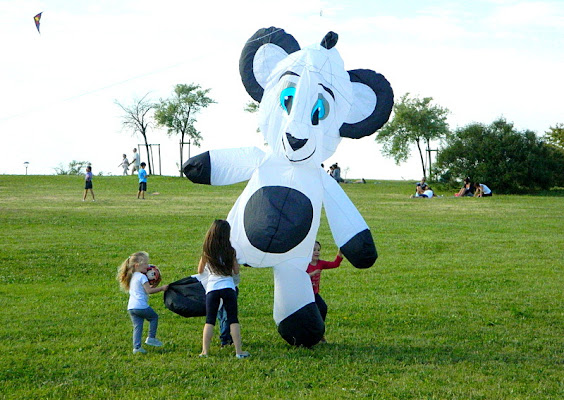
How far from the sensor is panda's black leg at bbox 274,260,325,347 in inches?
291

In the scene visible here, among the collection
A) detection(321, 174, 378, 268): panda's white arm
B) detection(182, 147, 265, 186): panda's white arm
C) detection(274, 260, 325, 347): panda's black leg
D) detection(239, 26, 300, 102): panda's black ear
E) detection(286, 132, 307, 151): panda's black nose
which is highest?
detection(239, 26, 300, 102): panda's black ear

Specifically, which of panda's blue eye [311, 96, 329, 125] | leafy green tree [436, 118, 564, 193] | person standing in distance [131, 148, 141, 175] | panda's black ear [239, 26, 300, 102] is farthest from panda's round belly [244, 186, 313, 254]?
person standing in distance [131, 148, 141, 175]

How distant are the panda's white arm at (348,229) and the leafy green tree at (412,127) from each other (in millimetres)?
39701

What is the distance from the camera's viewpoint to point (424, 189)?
3306cm

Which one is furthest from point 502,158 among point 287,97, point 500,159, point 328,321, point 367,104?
point 287,97

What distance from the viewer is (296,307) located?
7395 millimetres

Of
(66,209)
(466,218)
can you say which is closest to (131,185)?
(66,209)

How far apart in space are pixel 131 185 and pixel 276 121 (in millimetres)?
28499

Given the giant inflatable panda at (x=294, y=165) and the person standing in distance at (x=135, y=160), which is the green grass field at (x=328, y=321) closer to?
the giant inflatable panda at (x=294, y=165)

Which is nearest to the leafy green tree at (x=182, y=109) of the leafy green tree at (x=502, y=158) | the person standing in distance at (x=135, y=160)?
the person standing in distance at (x=135, y=160)

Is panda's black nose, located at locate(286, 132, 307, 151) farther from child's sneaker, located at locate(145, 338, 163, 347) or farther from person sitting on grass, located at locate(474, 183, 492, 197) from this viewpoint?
person sitting on grass, located at locate(474, 183, 492, 197)

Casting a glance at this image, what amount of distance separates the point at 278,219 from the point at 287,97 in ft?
4.40

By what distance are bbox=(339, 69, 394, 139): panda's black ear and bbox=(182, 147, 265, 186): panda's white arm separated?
1.10 metres

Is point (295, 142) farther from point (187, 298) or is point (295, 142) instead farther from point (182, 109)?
point (182, 109)
